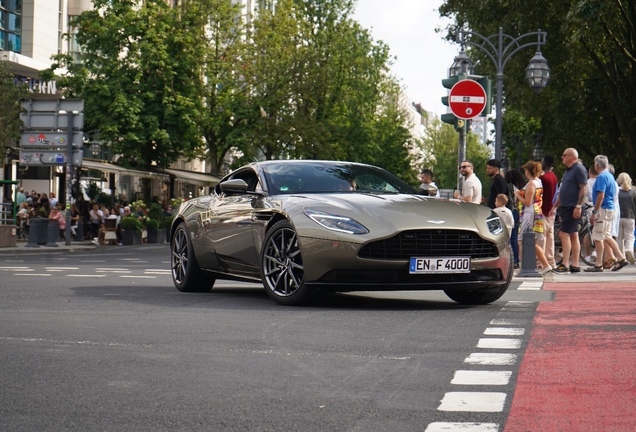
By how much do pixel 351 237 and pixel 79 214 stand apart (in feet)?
108

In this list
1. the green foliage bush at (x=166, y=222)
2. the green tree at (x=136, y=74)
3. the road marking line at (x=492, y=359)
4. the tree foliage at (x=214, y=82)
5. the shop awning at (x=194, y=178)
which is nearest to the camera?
the road marking line at (x=492, y=359)

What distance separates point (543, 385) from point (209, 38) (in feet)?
170

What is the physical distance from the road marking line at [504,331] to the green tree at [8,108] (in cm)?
3270

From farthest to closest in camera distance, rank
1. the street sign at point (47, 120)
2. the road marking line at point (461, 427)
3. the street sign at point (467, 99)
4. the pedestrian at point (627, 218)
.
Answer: the street sign at point (47, 120) < the pedestrian at point (627, 218) < the street sign at point (467, 99) < the road marking line at point (461, 427)

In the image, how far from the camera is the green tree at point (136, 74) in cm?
5135

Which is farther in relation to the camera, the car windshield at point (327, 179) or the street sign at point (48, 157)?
the street sign at point (48, 157)

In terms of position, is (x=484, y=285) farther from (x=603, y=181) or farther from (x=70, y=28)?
(x=70, y=28)

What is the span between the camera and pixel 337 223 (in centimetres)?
1045

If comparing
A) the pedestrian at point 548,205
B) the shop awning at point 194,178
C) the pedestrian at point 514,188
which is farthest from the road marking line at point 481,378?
the shop awning at point 194,178

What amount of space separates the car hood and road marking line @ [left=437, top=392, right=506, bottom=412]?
176 inches

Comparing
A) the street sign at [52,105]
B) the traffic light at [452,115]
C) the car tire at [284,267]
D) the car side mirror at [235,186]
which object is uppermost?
the street sign at [52,105]

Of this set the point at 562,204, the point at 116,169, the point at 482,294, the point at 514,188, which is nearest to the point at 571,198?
the point at 562,204

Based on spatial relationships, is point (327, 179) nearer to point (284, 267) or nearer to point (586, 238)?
point (284, 267)

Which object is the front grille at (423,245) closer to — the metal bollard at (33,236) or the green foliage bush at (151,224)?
the metal bollard at (33,236)
